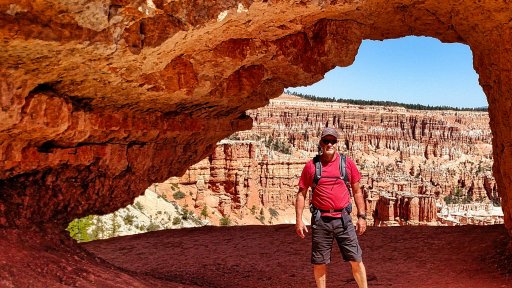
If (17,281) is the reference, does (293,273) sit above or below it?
below

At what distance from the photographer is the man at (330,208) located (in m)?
5.16

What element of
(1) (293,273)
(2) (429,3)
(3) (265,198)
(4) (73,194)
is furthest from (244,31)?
(3) (265,198)

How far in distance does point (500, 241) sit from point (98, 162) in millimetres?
6764

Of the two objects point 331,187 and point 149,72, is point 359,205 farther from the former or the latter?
point 149,72

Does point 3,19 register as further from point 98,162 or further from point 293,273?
point 293,273

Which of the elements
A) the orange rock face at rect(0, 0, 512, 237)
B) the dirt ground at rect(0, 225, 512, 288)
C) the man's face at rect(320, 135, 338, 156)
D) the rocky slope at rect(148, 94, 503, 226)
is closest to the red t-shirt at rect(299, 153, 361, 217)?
the man's face at rect(320, 135, 338, 156)

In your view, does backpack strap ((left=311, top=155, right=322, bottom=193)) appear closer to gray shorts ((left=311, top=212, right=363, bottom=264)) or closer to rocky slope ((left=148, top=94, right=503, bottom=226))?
gray shorts ((left=311, top=212, right=363, bottom=264))

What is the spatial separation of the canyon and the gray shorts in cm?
204

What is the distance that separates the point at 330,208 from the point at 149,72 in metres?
2.70

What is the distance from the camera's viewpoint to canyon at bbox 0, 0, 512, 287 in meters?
4.71

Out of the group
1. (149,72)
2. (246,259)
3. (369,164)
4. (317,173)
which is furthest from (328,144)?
(369,164)

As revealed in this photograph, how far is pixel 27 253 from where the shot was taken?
5.01 meters

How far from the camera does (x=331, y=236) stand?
5.29 meters

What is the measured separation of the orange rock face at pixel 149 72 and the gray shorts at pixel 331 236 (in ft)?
7.65
